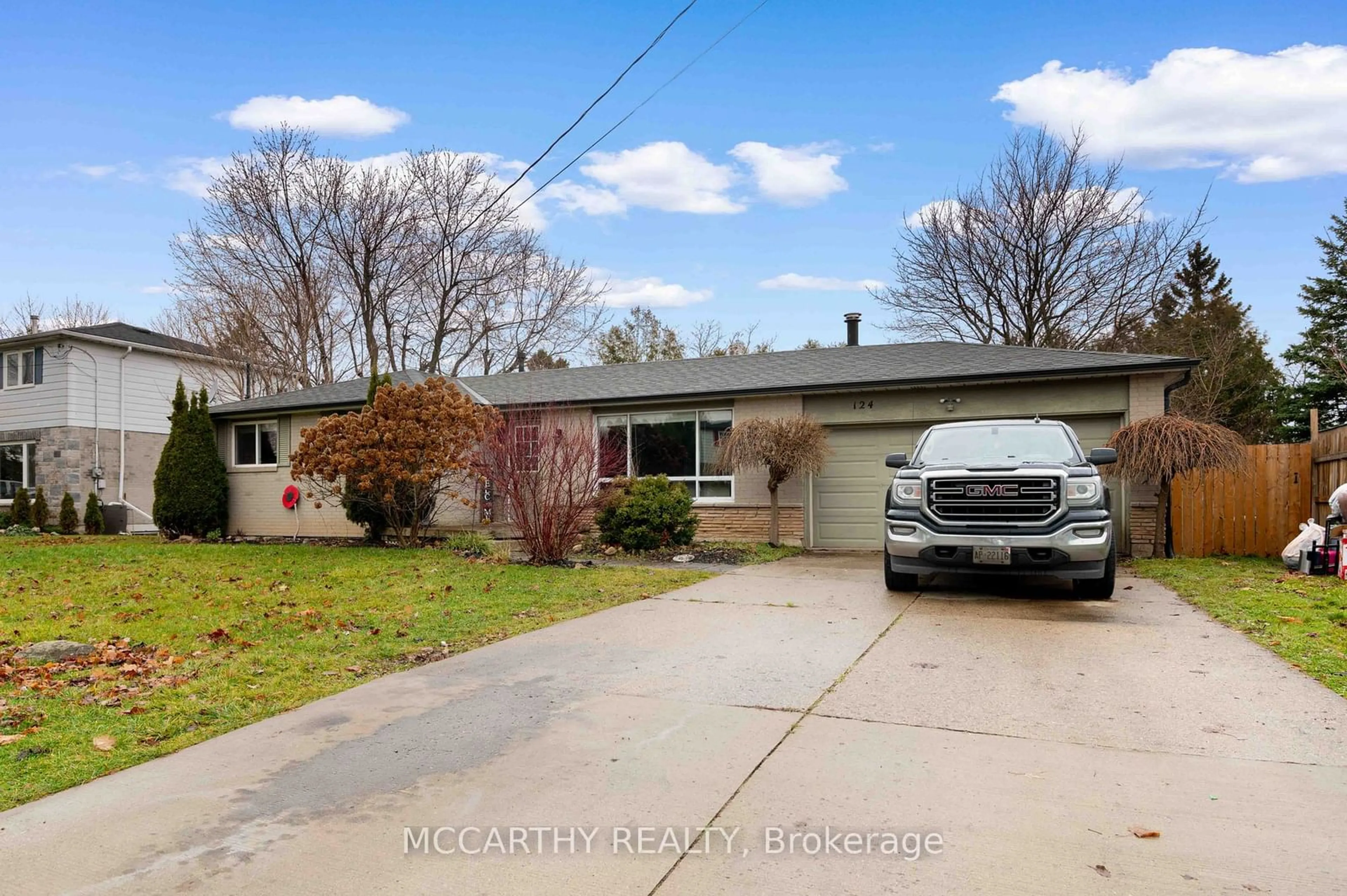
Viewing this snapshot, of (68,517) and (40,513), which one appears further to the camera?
(40,513)

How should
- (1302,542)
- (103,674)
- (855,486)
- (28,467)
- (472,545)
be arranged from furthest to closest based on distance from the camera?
(28,467)
(855,486)
(472,545)
(1302,542)
(103,674)

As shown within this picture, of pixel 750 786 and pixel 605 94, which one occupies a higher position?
pixel 605 94

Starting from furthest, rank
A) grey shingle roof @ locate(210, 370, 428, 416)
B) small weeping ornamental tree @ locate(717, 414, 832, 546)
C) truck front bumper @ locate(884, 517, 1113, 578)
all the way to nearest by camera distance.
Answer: grey shingle roof @ locate(210, 370, 428, 416) → small weeping ornamental tree @ locate(717, 414, 832, 546) → truck front bumper @ locate(884, 517, 1113, 578)

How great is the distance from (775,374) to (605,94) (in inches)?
241

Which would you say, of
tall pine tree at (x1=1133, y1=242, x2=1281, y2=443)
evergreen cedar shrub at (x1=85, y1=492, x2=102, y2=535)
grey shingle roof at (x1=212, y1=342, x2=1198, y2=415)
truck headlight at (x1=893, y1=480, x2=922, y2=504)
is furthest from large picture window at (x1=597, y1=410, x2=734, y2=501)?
tall pine tree at (x1=1133, y1=242, x2=1281, y2=443)

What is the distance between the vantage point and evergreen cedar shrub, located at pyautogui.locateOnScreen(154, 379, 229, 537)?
53.6 feet

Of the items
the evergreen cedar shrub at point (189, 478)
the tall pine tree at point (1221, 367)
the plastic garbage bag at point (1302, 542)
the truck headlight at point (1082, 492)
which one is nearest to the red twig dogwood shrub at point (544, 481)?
the truck headlight at point (1082, 492)

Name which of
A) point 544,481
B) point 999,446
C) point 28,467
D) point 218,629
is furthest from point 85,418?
point 999,446

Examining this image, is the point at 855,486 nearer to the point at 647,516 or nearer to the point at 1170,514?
the point at 647,516

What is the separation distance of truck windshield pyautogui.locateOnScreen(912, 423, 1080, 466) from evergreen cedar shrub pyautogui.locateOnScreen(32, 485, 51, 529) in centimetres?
2193

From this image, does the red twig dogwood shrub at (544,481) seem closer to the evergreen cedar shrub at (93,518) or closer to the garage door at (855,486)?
the garage door at (855,486)

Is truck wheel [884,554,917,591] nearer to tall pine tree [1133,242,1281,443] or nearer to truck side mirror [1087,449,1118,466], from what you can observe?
truck side mirror [1087,449,1118,466]

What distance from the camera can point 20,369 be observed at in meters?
21.5

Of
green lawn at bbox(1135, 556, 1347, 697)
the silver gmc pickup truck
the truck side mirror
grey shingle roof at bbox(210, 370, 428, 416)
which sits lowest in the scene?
green lawn at bbox(1135, 556, 1347, 697)
